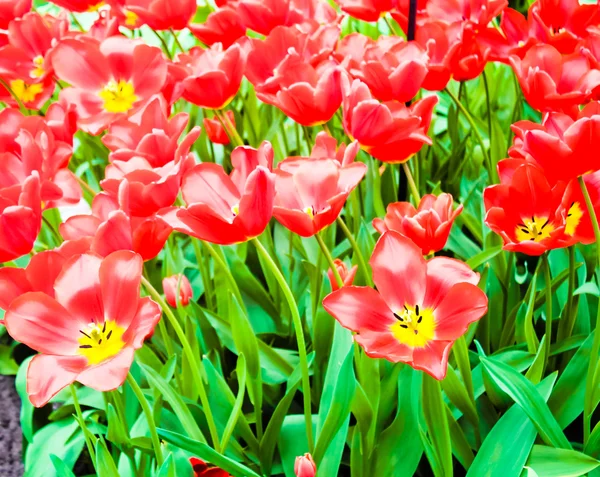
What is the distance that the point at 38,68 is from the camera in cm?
123

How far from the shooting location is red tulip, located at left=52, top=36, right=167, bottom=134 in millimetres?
1136

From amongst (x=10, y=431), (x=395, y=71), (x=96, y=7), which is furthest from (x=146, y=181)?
(x=10, y=431)

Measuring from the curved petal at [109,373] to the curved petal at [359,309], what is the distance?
18 centimetres

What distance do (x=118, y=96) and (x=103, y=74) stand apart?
0.17 ft

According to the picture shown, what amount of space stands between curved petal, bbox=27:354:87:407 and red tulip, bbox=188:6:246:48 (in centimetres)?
75

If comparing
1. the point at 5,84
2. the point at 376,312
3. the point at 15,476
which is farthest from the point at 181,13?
the point at 15,476

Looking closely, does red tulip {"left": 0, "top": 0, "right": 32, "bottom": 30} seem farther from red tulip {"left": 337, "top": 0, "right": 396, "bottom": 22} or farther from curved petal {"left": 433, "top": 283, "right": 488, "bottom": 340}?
curved petal {"left": 433, "top": 283, "right": 488, "bottom": 340}

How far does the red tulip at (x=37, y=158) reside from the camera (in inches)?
35.3

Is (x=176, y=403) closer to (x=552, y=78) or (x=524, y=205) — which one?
(x=524, y=205)

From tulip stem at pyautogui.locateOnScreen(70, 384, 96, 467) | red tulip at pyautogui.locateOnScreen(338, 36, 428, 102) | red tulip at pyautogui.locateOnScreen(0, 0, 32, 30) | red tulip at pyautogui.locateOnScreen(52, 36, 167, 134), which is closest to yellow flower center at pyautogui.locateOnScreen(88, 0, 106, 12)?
red tulip at pyautogui.locateOnScreen(0, 0, 32, 30)

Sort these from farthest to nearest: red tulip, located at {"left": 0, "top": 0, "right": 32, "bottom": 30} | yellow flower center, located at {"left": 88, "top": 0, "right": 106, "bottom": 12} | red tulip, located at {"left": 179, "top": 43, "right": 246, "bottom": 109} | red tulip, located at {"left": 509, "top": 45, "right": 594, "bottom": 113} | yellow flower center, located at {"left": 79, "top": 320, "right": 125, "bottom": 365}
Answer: yellow flower center, located at {"left": 88, "top": 0, "right": 106, "bottom": 12}, red tulip, located at {"left": 0, "top": 0, "right": 32, "bottom": 30}, red tulip, located at {"left": 179, "top": 43, "right": 246, "bottom": 109}, red tulip, located at {"left": 509, "top": 45, "right": 594, "bottom": 113}, yellow flower center, located at {"left": 79, "top": 320, "right": 125, "bottom": 365}

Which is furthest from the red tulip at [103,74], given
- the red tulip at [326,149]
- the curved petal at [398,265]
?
the curved petal at [398,265]

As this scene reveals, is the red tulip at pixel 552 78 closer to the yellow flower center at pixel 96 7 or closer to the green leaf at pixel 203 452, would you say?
the green leaf at pixel 203 452

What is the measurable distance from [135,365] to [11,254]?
39 cm
